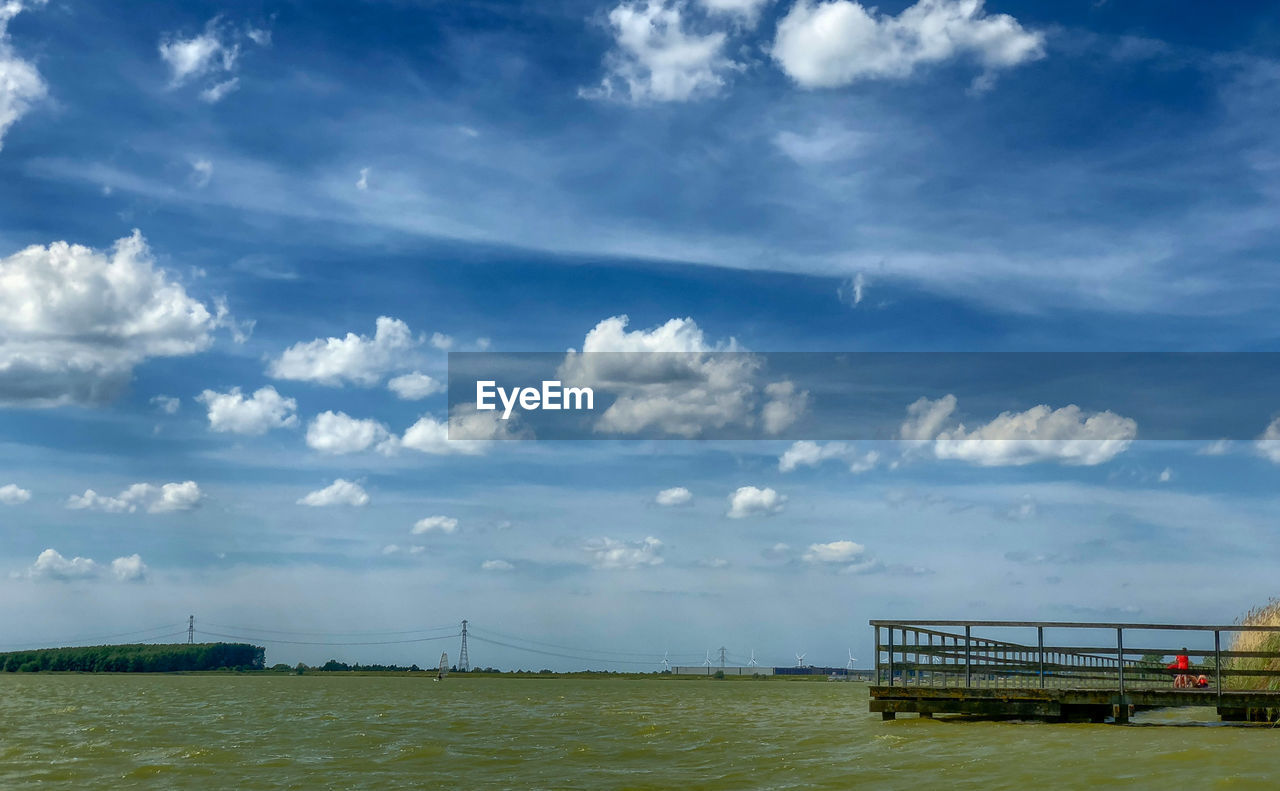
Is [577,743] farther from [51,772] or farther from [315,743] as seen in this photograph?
[51,772]

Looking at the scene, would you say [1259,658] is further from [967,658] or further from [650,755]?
[650,755]

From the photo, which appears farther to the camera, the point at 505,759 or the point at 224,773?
the point at 505,759

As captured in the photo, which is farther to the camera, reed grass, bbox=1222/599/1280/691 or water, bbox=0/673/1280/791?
reed grass, bbox=1222/599/1280/691

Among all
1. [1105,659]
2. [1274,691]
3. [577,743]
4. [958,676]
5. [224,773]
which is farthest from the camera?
[1105,659]

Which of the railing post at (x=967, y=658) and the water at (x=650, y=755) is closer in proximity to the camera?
the water at (x=650, y=755)

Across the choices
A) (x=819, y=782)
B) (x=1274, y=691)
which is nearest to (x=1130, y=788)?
(x=819, y=782)

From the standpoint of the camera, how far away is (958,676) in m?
28.8

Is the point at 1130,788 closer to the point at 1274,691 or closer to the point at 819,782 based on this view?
the point at 819,782

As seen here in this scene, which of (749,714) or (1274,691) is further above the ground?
(1274,691)

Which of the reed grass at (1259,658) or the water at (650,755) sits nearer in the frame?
the water at (650,755)

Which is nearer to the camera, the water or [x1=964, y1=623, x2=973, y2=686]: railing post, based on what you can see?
the water

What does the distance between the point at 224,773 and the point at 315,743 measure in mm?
6701

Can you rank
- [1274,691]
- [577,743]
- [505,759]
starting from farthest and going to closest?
1. [577,743]
2. [1274,691]
3. [505,759]

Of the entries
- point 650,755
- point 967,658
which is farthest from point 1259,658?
point 650,755
